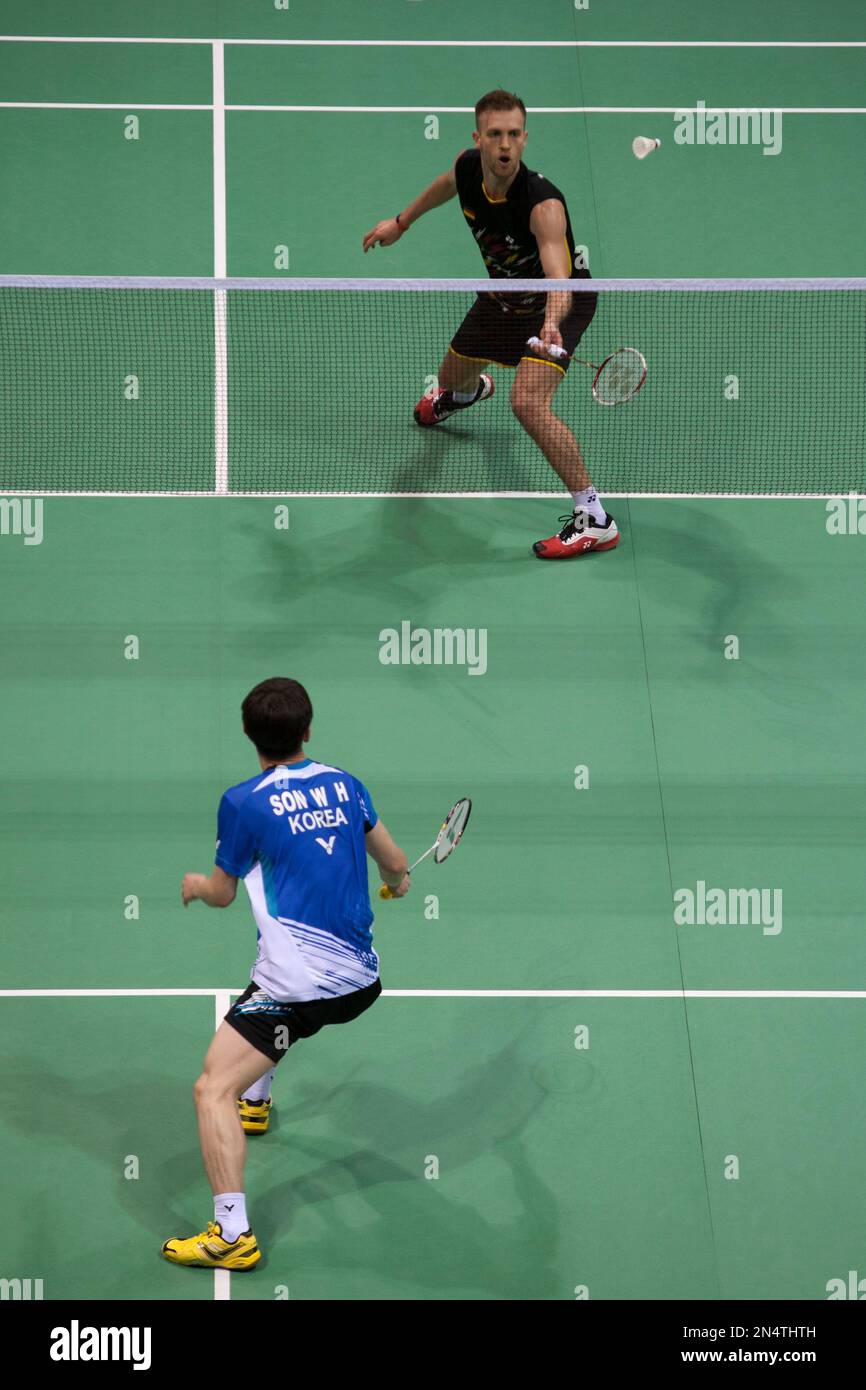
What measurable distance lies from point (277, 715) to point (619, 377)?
163 inches

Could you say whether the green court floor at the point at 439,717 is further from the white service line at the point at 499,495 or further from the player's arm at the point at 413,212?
the player's arm at the point at 413,212

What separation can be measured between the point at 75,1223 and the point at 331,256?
23.2ft

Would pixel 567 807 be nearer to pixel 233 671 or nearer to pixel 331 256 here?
pixel 233 671

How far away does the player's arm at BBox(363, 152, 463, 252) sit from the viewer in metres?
9.62

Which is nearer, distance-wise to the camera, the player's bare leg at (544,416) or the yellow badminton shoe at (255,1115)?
the yellow badminton shoe at (255,1115)

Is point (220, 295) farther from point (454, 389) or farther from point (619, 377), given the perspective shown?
point (619, 377)

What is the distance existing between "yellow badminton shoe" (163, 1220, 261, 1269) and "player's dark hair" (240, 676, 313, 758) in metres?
1.77

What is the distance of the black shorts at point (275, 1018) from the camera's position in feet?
20.4

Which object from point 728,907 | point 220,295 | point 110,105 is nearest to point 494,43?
point 110,105

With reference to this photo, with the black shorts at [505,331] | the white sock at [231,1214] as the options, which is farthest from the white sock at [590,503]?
the white sock at [231,1214]

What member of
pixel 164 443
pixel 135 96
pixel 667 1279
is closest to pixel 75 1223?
pixel 667 1279

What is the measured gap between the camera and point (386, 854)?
6.40 metres

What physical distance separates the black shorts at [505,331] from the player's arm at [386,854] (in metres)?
4.00

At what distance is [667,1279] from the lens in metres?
6.57
